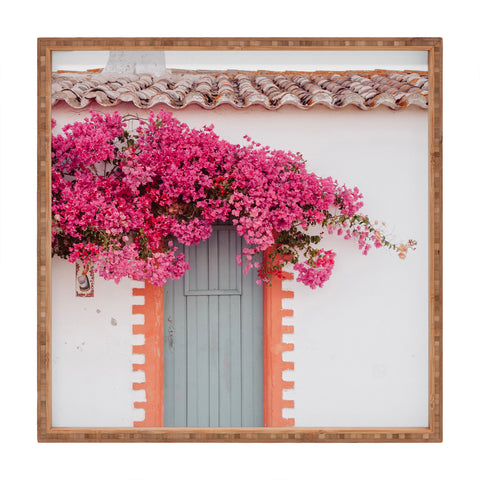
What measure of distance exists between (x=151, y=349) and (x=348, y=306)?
147 centimetres

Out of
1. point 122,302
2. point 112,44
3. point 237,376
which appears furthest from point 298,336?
point 112,44

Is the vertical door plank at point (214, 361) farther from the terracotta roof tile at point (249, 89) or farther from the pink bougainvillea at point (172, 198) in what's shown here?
the terracotta roof tile at point (249, 89)

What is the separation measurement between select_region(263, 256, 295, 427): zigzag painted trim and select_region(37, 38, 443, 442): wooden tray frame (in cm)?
30

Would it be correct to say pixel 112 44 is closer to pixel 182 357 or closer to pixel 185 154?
pixel 185 154

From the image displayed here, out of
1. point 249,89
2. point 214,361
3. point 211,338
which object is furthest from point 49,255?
point 249,89

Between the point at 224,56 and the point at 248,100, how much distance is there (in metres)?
0.34

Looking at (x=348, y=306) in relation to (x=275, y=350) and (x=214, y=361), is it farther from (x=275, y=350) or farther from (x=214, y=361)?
(x=214, y=361)

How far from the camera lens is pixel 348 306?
371 cm

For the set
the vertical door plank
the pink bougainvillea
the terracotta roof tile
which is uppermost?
the terracotta roof tile

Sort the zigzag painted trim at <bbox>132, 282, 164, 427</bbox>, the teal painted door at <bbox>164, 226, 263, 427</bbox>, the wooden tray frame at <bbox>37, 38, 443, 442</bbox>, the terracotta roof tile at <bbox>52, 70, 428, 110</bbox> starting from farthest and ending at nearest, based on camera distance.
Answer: the teal painted door at <bbox>164, 226, 263, 427</bbox>
the zigzag painted trim at <bbox>132, 282, 164, 427</bbox>
the terracotta roof tile at <bbox>52, 70, 428, 110</bbox>
the wooden tray frame at <bbox>37, 38, 443, 442</bbox>

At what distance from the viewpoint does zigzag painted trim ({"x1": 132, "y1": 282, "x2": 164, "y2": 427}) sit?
3690 mm

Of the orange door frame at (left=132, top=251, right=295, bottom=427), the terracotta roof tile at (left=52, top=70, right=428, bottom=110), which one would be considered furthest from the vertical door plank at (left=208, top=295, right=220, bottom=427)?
the terracotta roof tile at (left=52, top=70, right=428, bottom=110)

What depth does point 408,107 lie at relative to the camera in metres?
3.59

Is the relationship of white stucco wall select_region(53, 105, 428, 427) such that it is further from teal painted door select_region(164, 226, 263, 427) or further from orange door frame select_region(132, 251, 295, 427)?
teal painted door select_region(164, 226, 263, 427)
